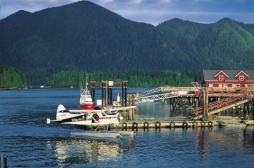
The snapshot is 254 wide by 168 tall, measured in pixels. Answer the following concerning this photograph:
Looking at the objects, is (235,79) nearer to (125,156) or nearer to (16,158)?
(125,156)

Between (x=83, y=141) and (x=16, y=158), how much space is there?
559 inches

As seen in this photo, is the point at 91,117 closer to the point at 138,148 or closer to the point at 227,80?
the point at 138,148

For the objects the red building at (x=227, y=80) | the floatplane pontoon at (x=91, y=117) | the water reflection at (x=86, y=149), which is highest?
the red building at (x=227, y=80)

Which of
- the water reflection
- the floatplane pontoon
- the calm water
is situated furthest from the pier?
the water reflection

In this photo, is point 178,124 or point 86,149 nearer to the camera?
point 86,149

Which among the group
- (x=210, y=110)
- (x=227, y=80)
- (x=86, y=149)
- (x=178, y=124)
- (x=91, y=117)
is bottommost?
(x=86, y=149)

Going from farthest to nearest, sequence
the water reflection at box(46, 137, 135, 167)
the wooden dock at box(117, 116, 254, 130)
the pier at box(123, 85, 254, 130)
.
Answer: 1. the pier at box(123, 85, 254, 130)
2. the wooden dock at box(117, 116, 254, 130)
3. the water reflection at box(46, 137, 135, 167)

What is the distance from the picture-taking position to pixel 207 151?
59062 mm

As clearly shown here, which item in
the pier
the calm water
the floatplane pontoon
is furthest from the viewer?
the pier

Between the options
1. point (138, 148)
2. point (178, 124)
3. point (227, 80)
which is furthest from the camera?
point (227, 80)

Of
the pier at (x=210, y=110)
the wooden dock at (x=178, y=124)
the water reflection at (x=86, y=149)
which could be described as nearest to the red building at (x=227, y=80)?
the pier at (x=210, y=110)

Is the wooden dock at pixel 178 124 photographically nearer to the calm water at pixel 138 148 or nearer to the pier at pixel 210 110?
the pier at pixel 210 110

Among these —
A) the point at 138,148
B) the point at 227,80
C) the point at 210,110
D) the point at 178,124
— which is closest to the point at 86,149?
the point at 138,148

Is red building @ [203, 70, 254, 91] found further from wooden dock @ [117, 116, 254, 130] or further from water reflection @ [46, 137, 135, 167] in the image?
water reflection @ [46, 137, 135, 167]
